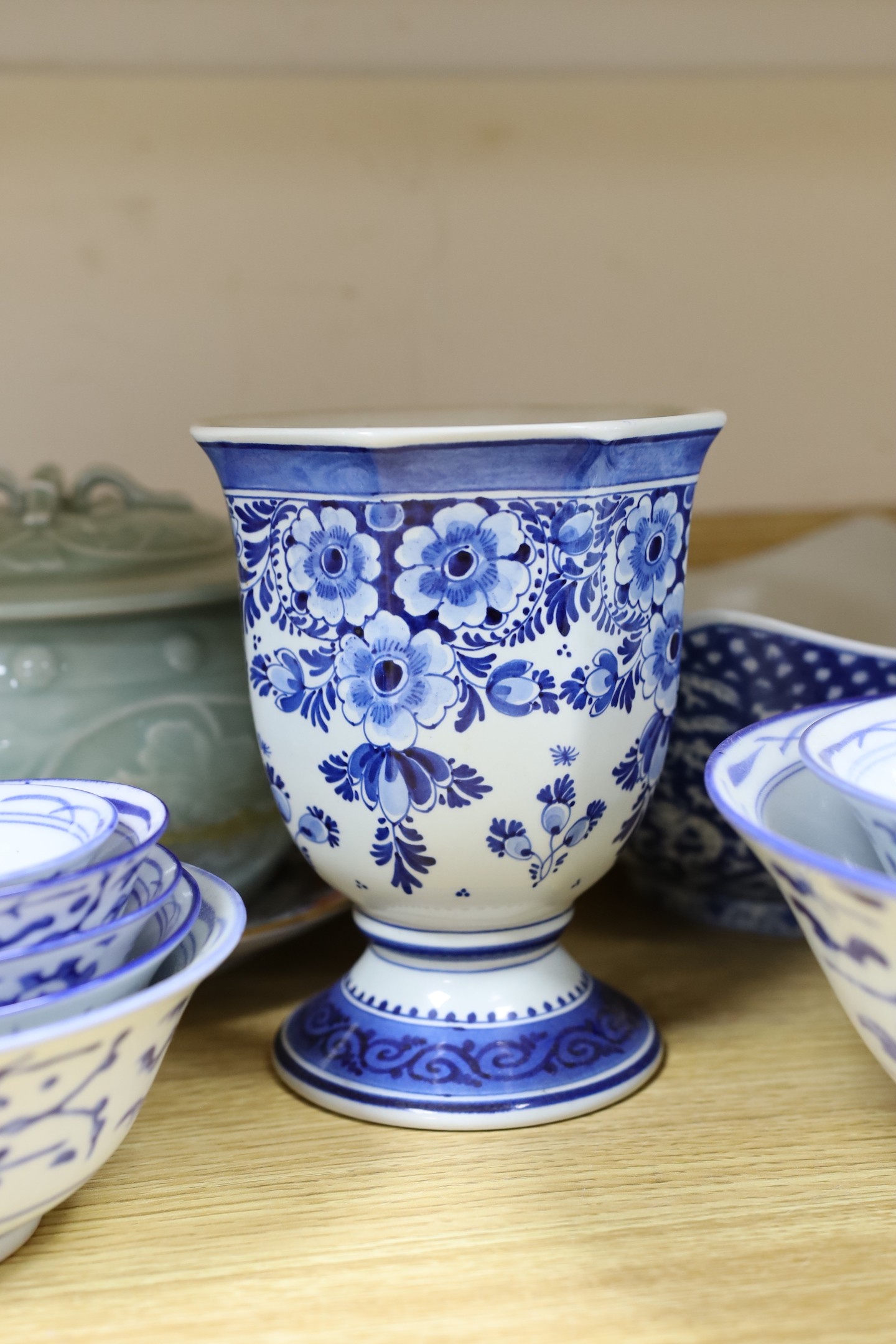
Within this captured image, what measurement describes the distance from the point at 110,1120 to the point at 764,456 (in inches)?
26.4

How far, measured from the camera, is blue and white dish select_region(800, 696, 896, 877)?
45cm

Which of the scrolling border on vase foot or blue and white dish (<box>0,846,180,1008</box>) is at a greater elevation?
blue and white dish (<box>0,846,180,1008</box>)

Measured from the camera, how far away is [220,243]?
0.86 meters

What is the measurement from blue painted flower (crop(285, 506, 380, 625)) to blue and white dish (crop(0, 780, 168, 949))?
→ 0.33 feet

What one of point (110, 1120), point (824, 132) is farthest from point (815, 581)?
point (110, 1120)

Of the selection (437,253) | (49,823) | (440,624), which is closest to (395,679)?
(440,624)

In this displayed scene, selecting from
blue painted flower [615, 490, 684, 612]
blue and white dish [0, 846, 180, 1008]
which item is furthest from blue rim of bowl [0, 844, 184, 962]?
blue painted flower [615, 490, 684, 612]

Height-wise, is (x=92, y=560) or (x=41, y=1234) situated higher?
(x=92, y=560)

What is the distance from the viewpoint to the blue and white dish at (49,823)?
0.45m

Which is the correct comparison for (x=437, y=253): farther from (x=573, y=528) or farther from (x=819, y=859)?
(x=819, y=859)

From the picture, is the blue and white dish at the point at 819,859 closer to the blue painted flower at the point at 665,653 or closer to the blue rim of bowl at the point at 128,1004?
the blue painted flower at the point at 665,653

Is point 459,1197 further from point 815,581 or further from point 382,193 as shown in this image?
point 382,193

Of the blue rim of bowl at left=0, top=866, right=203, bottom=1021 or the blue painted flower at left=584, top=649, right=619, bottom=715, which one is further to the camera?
the blue painted flower at left=584, top=649, right=619, bottom=715

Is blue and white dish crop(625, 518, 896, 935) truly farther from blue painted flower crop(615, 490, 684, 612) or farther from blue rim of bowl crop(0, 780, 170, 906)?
blue rim of bowl crop(0, 780, 170, 906)
